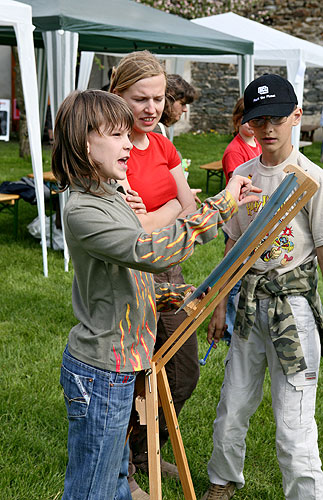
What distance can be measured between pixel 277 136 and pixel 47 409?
2.08 m

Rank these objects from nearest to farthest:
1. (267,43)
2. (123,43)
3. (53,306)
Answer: (53,306)
(123,43)
(267,43)

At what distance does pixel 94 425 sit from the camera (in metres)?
1.96

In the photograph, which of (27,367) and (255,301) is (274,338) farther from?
(27,367)

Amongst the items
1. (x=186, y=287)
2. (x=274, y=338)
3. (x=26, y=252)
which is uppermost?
(x=186, y=287)

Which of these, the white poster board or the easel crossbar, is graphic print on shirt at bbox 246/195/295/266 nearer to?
the easel crossbar

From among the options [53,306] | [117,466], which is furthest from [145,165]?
[53,306]

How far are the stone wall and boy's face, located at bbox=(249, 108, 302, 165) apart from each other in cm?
1737

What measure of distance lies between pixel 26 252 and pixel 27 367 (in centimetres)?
319

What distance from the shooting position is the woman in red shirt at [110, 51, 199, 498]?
2535 millimetres

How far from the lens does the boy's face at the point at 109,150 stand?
6.23 ft

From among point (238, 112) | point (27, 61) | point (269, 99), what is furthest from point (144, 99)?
point (27, 61)

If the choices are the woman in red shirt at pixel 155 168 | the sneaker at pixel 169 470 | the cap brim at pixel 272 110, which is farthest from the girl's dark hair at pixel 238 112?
the sneaker at pixel 169 470

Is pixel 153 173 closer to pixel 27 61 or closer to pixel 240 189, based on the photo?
pixel 240 189

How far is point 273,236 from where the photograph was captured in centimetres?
191
